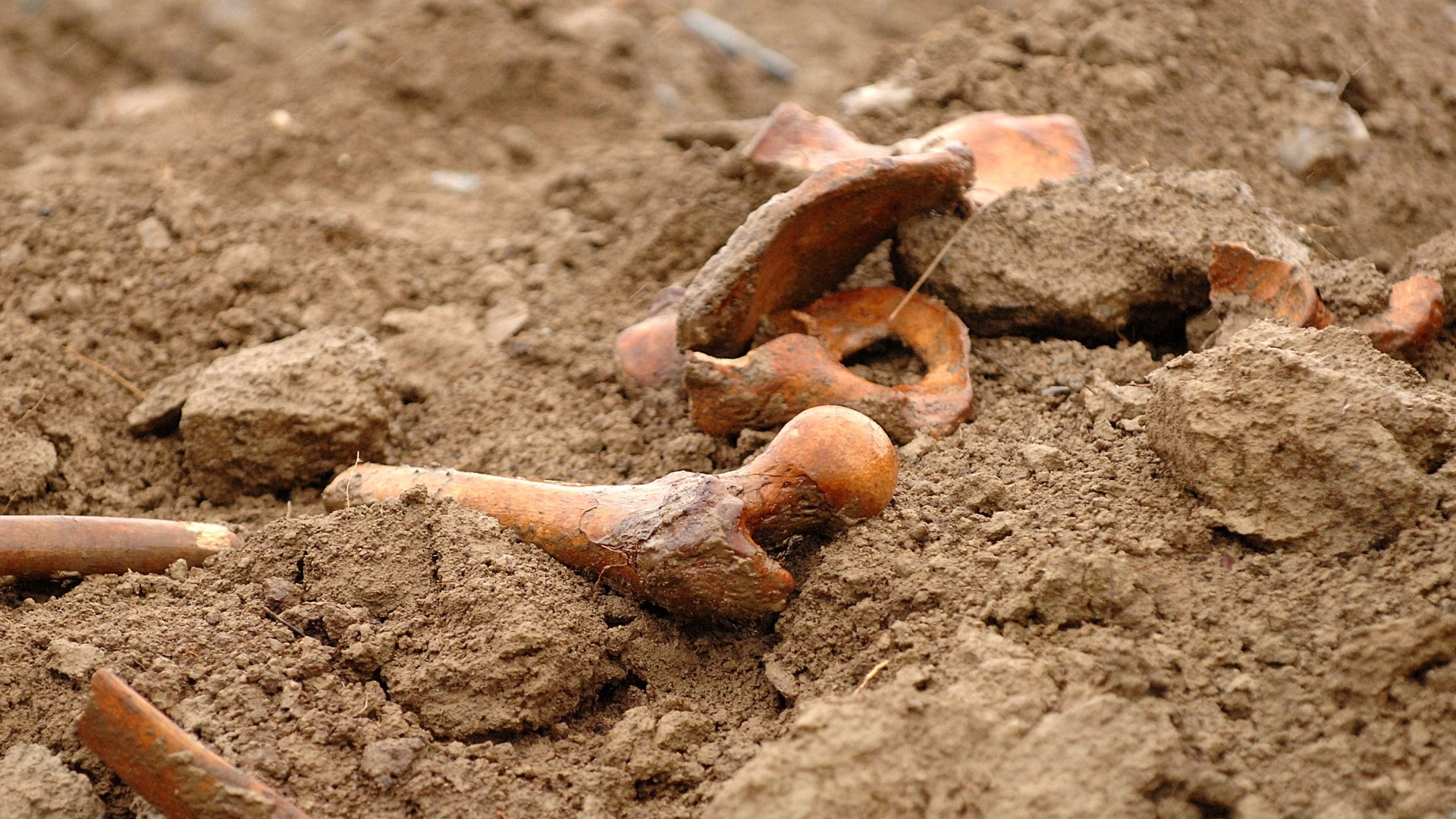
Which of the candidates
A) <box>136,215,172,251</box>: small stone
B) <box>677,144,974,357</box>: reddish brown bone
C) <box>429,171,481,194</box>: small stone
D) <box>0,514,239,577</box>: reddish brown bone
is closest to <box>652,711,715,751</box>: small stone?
<box>677,144,974,357</box>: reddish brown bone

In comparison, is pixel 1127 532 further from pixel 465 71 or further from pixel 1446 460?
pixel 465 71

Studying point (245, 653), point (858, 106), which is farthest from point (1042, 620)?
point (858, 106)

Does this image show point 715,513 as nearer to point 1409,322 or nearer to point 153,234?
point 1409,322

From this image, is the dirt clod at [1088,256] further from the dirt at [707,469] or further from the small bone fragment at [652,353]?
the small bone fragment at [652,353]

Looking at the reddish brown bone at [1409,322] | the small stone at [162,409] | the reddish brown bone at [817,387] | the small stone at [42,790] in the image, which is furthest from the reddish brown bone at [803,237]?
the small stone at [42,790]

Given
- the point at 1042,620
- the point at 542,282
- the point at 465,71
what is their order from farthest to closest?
the point at 465,71 → the point at 542,282 → the point at 1042,620
